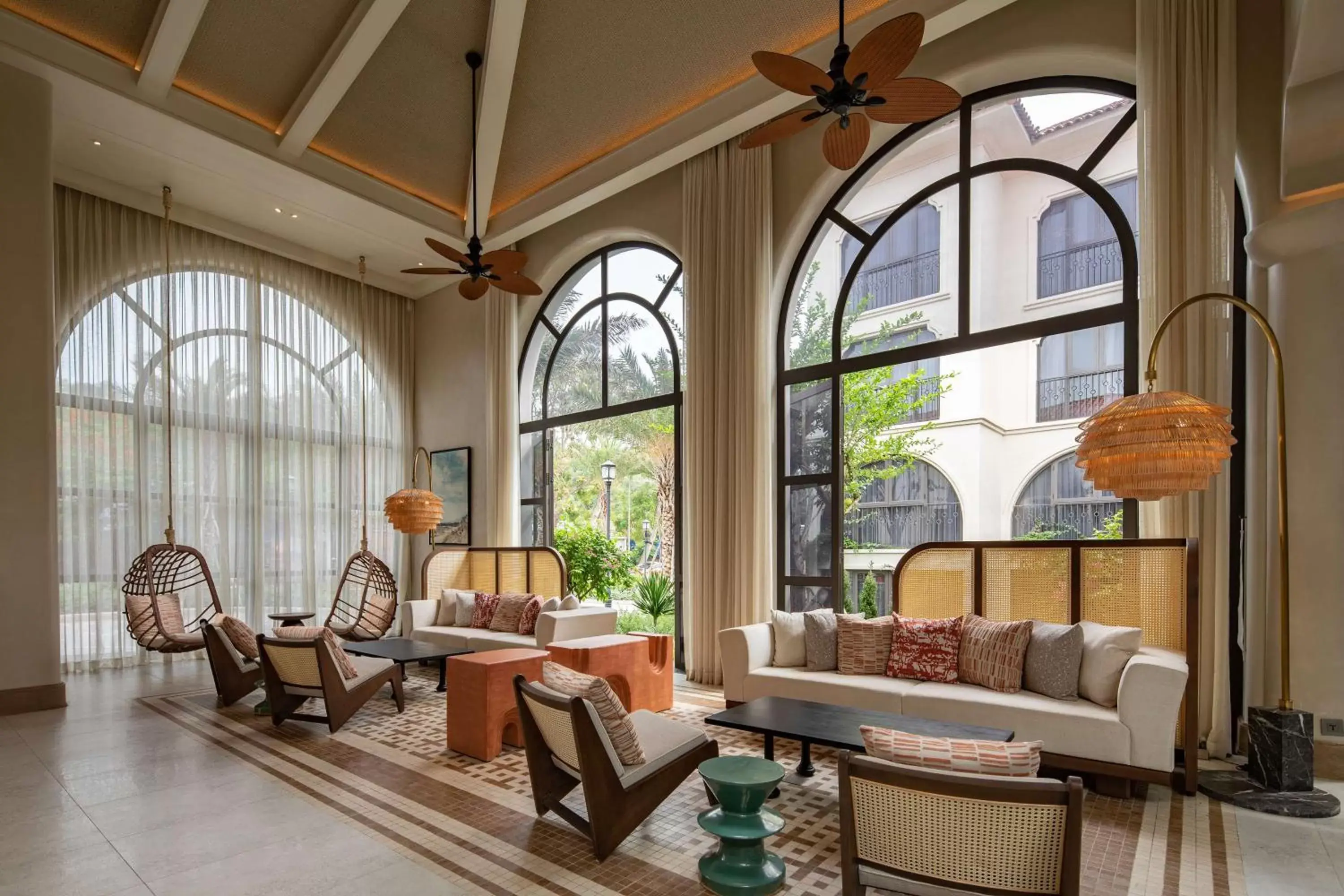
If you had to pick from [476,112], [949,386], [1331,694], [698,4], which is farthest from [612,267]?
[1331,694]

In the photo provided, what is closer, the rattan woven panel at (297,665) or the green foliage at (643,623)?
the rattan woven panel at (297,665)

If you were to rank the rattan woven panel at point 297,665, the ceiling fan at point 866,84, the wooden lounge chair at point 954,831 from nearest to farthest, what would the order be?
the wooden lounge chair at point 954,831
the ceiling fan at point 866,84
the rattan woven panel at point 297,665

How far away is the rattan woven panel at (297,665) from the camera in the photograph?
5.37 metres

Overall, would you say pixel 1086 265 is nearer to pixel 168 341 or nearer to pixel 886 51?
pixel 886 51

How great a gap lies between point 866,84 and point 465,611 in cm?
672

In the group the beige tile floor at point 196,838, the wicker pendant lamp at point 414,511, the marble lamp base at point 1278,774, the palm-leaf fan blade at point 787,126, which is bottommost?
the beige tile floor at point 196,838

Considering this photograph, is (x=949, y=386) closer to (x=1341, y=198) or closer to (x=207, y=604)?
(x=1341, y=198)

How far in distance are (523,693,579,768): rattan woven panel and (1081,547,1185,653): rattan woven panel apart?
3.43 meters

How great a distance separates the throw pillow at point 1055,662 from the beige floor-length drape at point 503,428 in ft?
21.5

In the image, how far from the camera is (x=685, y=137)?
725cm

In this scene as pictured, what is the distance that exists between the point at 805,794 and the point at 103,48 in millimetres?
7942

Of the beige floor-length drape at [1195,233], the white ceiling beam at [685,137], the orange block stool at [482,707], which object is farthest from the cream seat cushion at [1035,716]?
the white ceiling beam at [685,137]

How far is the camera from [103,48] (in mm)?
6414

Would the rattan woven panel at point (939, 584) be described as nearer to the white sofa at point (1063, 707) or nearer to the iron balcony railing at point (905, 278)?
the white sofa at point (1063, 707)
